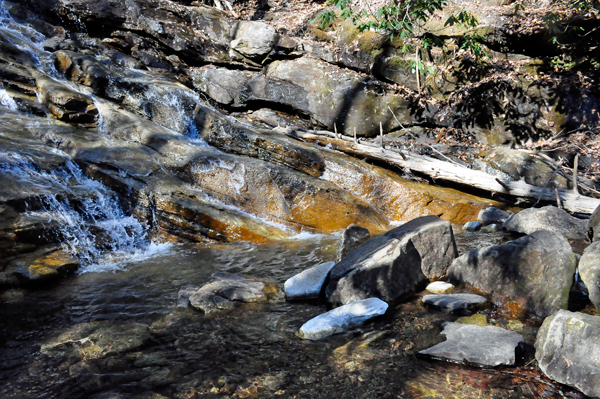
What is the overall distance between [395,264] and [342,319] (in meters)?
0.96

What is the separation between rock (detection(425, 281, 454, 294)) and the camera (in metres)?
4.10

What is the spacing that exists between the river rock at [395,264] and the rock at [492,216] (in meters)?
4.13

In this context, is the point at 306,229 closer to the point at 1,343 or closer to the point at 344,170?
the point at 344,170

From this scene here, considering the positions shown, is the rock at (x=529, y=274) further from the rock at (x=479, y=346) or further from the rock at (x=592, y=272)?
the rock at (x=479, y=346)

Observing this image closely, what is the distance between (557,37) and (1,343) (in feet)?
51.1

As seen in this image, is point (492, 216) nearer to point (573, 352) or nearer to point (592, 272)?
point (592, 272)

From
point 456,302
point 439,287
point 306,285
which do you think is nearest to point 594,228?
point 439,287

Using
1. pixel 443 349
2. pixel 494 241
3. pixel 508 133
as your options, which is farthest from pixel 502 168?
pixel 443 349

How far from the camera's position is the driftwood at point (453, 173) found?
822 cm

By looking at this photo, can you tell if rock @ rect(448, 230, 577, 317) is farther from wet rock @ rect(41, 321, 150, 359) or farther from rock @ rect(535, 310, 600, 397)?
wet rock @ rect(41, 321, 150, 359)

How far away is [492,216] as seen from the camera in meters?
8.15

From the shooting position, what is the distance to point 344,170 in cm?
935

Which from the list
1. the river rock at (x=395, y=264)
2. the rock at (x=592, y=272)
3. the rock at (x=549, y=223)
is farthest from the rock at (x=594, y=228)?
the river rock at (x=395, y=264)

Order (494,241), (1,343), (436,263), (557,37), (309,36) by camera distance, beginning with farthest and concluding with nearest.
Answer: (309,36) < (557,37) < (494,241) < (436,263) < (1,343)
